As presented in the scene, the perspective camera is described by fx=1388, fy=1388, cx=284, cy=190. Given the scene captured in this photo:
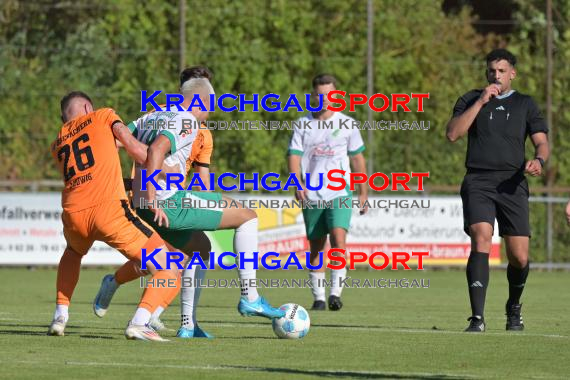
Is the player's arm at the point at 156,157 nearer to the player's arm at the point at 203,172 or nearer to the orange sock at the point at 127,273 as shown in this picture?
the orange sock at the point at 127,273

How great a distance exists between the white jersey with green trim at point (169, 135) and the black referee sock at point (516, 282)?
2855 mm

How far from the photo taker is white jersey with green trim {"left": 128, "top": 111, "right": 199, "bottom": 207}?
9.44 m

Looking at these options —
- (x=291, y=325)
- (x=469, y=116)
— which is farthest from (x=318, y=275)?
(x=291, y=325)

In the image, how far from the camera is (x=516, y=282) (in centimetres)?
1097

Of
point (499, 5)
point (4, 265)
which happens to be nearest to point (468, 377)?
point (4, 265)

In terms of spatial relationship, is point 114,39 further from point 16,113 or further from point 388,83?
point 388,83

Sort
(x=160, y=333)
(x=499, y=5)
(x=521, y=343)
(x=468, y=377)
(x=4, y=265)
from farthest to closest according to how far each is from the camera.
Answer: (x=499, y=5) < (x=4, y=265) < (x=160, y=333) < (x=521, y=343) < (x=468, y=377)

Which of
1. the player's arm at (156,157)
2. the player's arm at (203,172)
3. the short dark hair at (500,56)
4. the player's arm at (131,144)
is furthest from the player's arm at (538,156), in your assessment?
the player's arm at (131,144)

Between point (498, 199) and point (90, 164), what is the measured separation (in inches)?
123

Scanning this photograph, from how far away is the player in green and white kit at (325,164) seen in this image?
14148mm

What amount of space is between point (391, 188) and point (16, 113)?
669 cm

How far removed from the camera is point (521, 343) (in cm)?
965

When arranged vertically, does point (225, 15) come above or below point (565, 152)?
above

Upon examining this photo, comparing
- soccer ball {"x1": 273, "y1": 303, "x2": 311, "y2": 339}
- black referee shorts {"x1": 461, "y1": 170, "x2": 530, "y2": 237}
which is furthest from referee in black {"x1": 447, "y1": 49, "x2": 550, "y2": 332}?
soccer ball {"x1": 273, "y1": 303, "x2": 311, "y2": 339}
